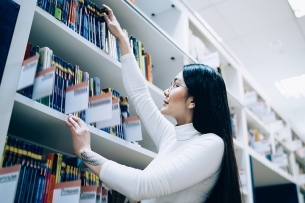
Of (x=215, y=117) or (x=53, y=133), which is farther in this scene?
(x=53, y=133)

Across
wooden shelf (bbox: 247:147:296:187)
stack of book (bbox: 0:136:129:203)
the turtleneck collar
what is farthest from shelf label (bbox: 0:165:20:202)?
wooden shelf (bbox: 247:147:296:187)

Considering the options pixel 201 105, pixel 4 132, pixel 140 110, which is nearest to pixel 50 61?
pixel 4 132

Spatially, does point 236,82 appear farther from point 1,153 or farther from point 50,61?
point 1,153

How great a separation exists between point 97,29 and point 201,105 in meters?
0.63

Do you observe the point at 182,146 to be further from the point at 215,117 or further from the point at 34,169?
the point at 34,169

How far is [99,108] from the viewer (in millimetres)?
1234

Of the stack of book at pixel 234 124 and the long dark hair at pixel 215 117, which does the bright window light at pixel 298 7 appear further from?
the long dark hair at pixel 215 117

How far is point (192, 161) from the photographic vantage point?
3.29 feet

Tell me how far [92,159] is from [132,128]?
0.44 meters

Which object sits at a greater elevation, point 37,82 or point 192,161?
point 37,82

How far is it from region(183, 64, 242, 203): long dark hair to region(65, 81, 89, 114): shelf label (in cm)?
41

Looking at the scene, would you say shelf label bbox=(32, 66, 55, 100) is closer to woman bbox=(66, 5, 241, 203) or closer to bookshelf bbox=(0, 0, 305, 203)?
bookshelf bbox=(0, 0, 305, 203)

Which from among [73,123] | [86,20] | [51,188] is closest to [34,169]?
[51,188]

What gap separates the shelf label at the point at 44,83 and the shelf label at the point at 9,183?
25cm
